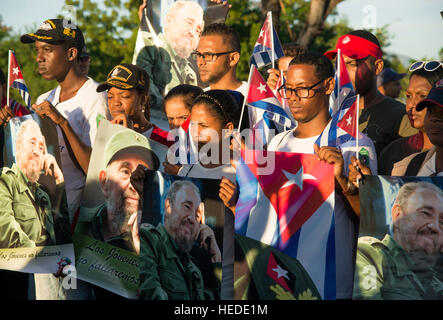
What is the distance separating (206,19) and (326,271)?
3.29 metres

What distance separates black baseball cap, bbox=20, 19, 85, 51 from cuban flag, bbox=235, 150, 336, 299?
2.11 meters

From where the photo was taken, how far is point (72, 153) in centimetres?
474

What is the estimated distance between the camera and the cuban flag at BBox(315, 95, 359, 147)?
3.92 m

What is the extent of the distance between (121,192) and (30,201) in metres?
0.74

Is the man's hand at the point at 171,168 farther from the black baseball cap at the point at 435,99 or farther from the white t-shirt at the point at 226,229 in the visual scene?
the black baseball cap at the point at 435,99

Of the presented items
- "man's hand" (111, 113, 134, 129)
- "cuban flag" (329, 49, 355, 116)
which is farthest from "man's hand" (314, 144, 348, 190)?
"man's hand" (111, 113, 134, 129)

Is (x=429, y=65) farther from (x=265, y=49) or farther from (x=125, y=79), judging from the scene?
(x=125, y=79)

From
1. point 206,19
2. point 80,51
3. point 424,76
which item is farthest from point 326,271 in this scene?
point 206,19

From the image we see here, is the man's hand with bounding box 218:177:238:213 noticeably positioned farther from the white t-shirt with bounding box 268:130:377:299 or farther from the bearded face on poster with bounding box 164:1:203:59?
the bearded face on poster with bounding box 164:1:203:59

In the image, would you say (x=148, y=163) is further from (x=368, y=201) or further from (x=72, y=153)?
(x=368, y=201)

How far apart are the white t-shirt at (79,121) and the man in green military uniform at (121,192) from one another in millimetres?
402

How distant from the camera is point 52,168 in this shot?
4.56 metres

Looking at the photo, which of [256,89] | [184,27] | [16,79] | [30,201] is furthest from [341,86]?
[16,79]
